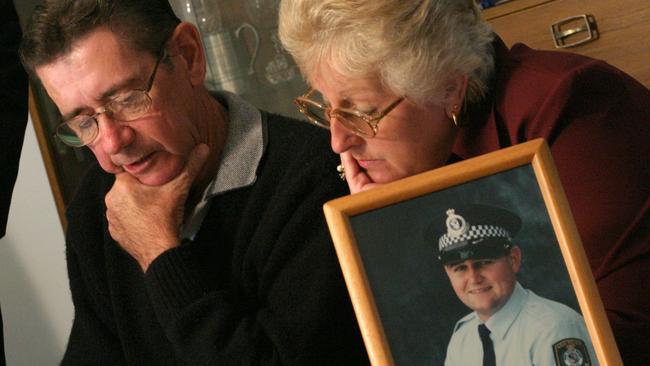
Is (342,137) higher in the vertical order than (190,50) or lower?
lower

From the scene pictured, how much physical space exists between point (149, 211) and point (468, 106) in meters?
0.53

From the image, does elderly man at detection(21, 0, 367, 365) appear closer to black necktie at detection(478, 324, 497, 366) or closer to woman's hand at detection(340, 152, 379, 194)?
woman's hand at detection(340, 152, 379, 194)

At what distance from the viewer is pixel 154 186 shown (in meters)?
1.64

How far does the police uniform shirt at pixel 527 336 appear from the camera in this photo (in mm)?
1047

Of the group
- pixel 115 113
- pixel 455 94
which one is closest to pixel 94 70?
pixel 115 113

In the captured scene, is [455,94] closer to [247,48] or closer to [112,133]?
[112,133]

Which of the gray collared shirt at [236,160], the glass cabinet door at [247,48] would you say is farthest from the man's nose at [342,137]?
the glass cabinet door at [247,48]

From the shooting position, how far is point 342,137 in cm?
136

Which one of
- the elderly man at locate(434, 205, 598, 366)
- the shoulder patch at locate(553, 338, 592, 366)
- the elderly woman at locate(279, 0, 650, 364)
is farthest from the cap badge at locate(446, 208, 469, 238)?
the elderly woman at locate(279, 0, 650, 364)

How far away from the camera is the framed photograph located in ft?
3.45

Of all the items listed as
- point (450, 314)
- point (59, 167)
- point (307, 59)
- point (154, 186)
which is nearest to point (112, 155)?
point (154, 186)

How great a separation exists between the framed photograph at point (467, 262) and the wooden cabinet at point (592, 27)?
4.54 ft

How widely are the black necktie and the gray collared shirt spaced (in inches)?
25.7

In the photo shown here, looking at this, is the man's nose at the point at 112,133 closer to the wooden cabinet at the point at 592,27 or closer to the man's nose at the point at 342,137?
the man's nose at the point at 342,137
